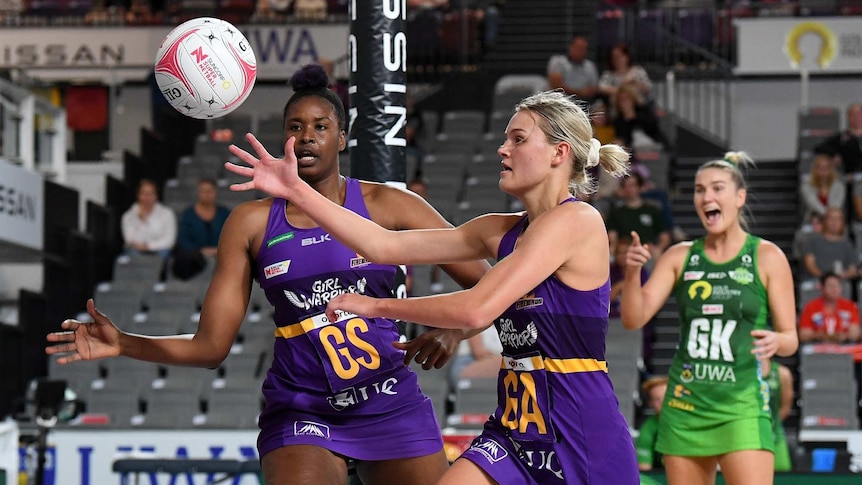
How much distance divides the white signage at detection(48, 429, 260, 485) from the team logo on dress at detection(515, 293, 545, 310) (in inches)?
273

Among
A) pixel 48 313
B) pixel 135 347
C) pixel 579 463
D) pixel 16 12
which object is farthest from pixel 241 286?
pixel 16 12

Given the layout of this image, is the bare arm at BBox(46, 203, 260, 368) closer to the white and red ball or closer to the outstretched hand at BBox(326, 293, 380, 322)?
the white and red ball

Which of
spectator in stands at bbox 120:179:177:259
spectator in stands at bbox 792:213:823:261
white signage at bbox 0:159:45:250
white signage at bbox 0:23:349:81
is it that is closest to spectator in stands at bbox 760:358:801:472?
spectator in stands at bbox 792:213:823:261

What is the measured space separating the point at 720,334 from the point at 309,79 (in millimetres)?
2632

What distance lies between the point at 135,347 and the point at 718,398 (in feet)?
9.67

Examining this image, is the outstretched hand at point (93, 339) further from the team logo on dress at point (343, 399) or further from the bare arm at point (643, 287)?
the bare arm at point (643, 287)

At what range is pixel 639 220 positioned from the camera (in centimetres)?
1326

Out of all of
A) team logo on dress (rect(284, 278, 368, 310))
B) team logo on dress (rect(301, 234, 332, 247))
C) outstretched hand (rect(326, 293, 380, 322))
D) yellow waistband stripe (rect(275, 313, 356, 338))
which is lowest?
yellow waistband stripe (rect(275, 313, 356, 338))

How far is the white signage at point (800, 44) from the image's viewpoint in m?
18.3

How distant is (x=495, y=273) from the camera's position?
4.30m

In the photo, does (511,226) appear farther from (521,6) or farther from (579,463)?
(521,6)

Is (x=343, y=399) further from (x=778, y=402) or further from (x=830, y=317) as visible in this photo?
(x=830, y=317)

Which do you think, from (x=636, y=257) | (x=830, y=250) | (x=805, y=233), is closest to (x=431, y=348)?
(x=636, y=257)

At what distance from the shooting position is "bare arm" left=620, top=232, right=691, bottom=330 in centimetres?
642
